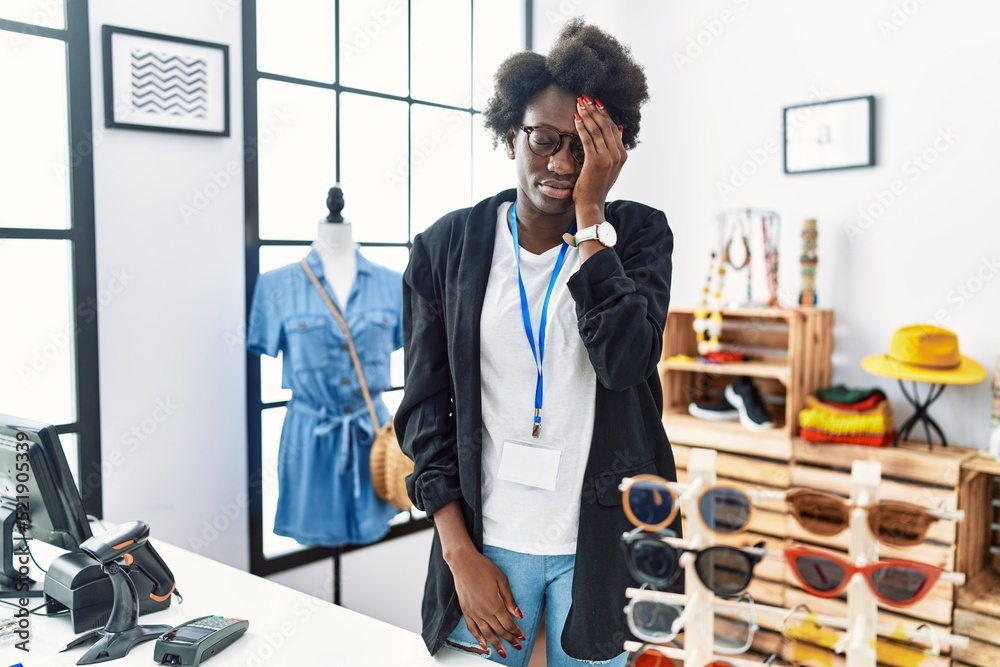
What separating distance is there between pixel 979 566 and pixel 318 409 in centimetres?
228

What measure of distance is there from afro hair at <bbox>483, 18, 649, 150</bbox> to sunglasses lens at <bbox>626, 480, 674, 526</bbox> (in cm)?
Result: 74

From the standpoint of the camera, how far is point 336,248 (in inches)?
101

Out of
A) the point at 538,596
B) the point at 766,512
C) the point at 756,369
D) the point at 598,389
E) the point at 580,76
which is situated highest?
the point at 580,76

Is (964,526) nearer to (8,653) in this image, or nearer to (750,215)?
(750,215)

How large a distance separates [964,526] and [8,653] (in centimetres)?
265

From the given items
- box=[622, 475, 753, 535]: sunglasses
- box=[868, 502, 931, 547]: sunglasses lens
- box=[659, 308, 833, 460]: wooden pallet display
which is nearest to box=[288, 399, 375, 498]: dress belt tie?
box=[659, 308, 833, 460]: wooden pallet display

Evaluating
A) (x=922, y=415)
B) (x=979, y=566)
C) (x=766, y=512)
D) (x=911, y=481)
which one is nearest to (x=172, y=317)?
(x=766, y=512)

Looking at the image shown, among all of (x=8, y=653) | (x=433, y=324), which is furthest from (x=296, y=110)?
(x=8, y=653)

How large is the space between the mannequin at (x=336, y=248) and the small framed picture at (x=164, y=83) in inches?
15.6

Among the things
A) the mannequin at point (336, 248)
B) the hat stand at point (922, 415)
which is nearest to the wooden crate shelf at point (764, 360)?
the hat stand at point (922, 415)

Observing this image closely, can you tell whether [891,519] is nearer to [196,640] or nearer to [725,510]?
[725,510]

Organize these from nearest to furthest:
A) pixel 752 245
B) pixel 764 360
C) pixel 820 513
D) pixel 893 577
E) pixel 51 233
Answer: pixel 893 577, pixel 820 513, pixel 51 233, pixel 764 360, pixel 752 245

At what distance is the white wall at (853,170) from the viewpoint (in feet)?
9.56

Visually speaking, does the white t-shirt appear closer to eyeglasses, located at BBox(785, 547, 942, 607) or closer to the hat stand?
eyeglasses, located at BBox(785, 547, 942, 607)
